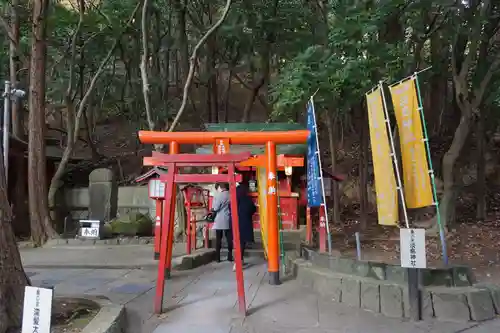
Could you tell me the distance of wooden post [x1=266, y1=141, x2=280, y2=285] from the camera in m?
8.24

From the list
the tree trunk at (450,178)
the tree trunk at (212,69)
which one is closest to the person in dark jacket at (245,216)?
the tree trunk at (450,178)

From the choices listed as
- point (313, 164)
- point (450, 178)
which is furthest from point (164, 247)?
point (450, 178)

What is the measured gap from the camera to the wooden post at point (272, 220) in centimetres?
824

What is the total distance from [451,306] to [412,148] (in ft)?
7.72

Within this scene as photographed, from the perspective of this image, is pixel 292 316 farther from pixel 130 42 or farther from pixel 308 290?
pixel 130 42

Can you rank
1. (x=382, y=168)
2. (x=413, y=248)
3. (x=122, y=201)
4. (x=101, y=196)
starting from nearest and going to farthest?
(x=413, y=248) → (x=382, y=168) → (x=101, y=196) → (x=122, y=201)

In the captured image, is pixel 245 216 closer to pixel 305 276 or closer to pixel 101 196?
pixel 305 276

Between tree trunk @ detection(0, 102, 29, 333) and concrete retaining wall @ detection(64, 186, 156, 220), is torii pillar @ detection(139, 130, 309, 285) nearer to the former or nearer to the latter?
tree trunk @ detection(0, 102, 29, 333)

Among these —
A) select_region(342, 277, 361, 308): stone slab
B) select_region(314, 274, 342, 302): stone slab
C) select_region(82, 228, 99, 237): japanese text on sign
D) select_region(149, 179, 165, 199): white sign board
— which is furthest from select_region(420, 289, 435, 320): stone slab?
select_region(82, 228, 99, 237): japanese text on sign

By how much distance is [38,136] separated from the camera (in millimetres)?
14969

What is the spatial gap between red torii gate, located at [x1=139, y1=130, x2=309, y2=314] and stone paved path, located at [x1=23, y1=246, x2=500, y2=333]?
344mm

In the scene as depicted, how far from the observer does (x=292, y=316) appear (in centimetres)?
639

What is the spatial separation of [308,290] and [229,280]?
1.70 m

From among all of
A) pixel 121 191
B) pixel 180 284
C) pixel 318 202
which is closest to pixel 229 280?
pixel 180 284
